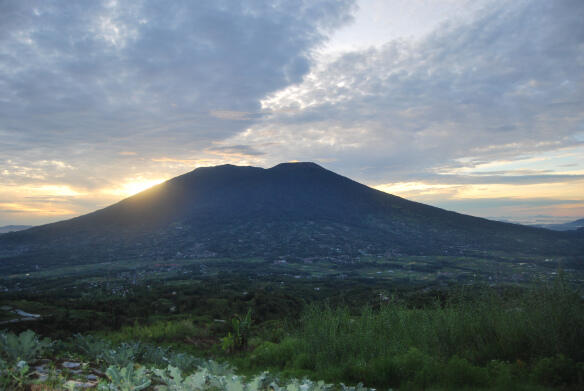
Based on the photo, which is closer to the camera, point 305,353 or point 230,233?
point 305,353

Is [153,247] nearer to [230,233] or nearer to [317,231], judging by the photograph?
[230,233]

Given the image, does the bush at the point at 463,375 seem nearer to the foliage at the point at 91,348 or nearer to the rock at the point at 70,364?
the rock at the point at 70,364

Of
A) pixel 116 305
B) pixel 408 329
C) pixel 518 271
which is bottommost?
pixel 518 271

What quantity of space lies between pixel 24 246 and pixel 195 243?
6625 centimetres

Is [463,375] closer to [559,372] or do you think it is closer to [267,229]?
[559,372]

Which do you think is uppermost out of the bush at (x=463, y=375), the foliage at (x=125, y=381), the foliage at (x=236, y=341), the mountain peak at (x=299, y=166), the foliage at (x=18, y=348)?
the mountain peak at (x=299, y=166)

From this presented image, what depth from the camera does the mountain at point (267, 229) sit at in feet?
397

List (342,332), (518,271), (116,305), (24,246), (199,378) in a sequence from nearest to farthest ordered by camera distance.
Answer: (199,378) → (342,332) → (116,305) → (518,271) → (24,246)

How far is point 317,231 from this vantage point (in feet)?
455

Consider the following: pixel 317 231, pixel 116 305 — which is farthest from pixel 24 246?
pixel 116 305

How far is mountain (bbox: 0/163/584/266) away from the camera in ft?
397

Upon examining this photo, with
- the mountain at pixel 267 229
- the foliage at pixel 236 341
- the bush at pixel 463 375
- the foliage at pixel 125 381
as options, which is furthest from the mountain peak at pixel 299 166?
the foliage at pixel 125 381

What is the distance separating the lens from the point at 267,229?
464 ft

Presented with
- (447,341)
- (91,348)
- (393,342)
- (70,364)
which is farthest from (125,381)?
(447,341)
